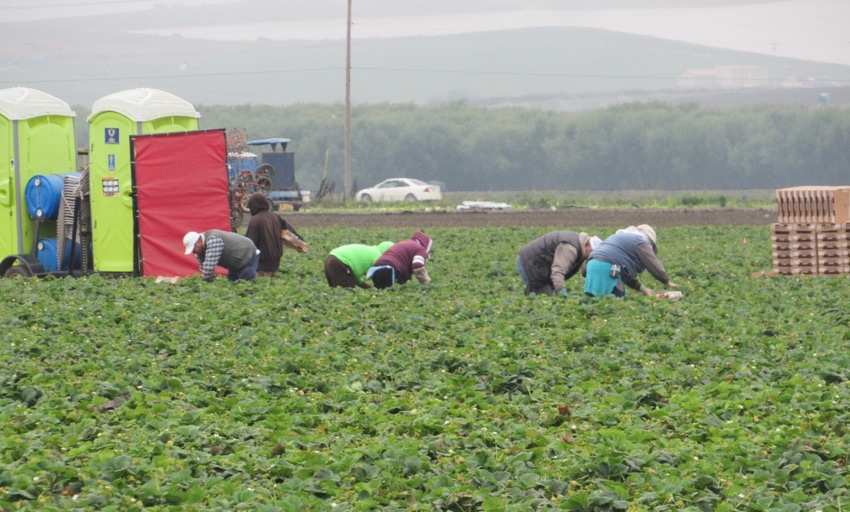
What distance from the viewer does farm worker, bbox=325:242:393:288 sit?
46.8 feet

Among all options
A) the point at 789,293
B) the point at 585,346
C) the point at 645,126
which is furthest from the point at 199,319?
the point at 645,126

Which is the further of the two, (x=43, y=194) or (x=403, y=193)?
(x=403, y=193)

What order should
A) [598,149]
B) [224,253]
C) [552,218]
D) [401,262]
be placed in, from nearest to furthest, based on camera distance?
[401,262] < [224,253] < [552,218] < [598,149]

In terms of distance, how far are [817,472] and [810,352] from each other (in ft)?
12.9

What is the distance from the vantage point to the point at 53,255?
1752 centimetres

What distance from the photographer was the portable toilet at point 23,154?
17.4 metres

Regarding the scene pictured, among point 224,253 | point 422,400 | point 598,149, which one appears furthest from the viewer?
point 598,149

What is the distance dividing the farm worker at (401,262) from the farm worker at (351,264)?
0.82ft

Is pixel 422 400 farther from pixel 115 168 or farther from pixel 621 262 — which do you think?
pixel 115 168

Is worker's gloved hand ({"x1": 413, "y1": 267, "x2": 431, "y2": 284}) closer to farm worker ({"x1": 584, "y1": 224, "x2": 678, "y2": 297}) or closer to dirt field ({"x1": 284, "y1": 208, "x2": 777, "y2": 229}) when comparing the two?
farm worker ({"x1": 584, "y1": 224, "x2": 678, "y2": 297})

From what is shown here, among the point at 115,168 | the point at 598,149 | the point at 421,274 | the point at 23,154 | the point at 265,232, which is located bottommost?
the point at 421,274

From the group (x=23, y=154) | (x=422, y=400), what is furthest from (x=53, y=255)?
(x=422, y=400)

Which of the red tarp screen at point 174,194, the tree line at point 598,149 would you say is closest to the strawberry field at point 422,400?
the red tarp screen at point 174,194

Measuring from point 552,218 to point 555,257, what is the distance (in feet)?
72.0
